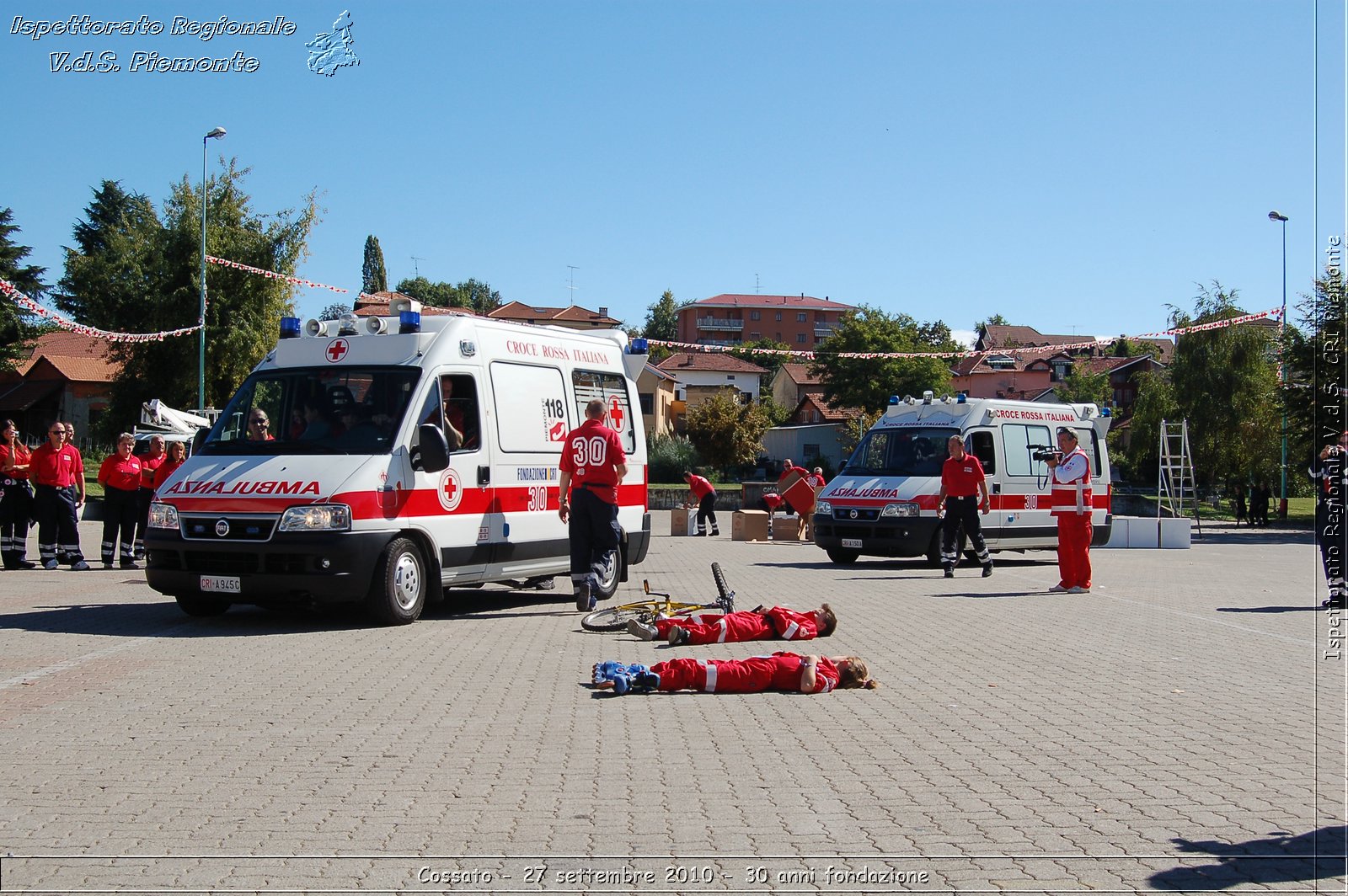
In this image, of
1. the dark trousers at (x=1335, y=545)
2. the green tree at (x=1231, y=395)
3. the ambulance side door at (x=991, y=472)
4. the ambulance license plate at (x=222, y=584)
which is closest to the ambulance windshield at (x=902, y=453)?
the ambulance side door at (x=991, y=472)

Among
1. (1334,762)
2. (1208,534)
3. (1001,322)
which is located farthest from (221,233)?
(1001,322)

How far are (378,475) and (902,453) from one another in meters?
10.5

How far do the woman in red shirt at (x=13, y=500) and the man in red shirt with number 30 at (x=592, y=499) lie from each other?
29.8ft

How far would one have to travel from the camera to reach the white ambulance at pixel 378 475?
10156mm

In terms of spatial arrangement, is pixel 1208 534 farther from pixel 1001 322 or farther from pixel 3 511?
pixel 1001 322

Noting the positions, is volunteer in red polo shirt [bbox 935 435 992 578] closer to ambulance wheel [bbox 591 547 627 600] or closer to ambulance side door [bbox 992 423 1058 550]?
ambulance side door [bbox 992 423 1058 550]

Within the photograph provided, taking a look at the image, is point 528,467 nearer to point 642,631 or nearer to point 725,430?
point 642,631

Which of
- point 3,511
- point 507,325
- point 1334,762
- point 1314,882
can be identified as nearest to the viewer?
point 1314,882

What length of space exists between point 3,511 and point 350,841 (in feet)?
47.3

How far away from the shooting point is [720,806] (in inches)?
202

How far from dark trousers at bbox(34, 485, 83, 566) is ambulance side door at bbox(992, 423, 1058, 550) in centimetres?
1339

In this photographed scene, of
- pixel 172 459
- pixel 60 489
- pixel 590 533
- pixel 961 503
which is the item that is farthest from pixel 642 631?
pixel 60 489

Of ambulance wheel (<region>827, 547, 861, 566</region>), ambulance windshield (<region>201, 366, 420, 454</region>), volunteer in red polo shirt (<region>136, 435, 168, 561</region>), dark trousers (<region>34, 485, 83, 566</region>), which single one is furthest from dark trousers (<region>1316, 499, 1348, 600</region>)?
dark trousers (<region>34, 485, 83, 566</region>)

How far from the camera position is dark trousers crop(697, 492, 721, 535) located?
30016 mm
